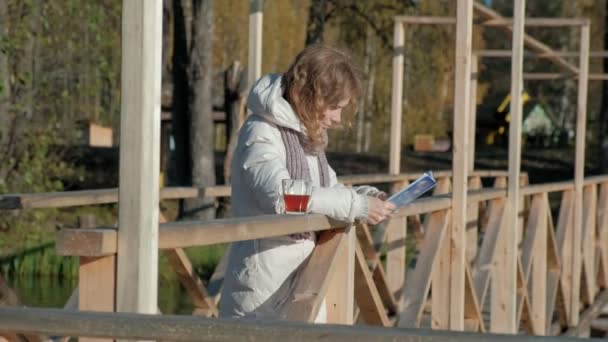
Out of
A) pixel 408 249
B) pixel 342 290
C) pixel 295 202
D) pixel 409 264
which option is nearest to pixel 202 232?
pixel 295 202

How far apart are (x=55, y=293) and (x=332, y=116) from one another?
7.21m

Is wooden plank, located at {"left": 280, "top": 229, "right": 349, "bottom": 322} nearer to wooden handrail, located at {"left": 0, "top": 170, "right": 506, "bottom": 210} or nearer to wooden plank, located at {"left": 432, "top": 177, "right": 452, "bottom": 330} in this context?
wooden handrail, located at {"left": 0, "top": 170, "right": 506, "bottom": 210}

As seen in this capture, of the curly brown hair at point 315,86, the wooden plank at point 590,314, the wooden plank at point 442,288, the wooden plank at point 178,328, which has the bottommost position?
Result: the wooden plank at point 590,314

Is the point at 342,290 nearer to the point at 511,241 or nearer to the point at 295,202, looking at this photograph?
the point at 295,202

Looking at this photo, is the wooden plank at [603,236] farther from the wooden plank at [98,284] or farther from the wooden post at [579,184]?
the wooden plank at [98,284]

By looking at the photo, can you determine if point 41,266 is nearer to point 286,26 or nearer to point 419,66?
point 419,66

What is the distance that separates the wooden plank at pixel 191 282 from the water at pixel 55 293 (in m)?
3.87

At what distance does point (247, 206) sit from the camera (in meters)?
4.05

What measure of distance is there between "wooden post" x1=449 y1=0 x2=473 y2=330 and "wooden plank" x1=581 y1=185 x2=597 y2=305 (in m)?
4.88

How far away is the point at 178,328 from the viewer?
2506 mm

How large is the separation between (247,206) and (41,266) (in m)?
7.61

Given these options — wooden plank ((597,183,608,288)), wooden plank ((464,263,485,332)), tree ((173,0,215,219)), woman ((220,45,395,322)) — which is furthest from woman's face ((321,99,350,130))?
tree ((173,0,215,219))

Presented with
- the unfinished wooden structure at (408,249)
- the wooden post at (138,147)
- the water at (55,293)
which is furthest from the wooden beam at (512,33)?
the wooden post at (138,147)

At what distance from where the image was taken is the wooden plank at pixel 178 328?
8.00 ft
